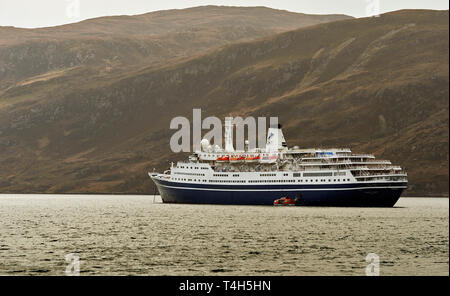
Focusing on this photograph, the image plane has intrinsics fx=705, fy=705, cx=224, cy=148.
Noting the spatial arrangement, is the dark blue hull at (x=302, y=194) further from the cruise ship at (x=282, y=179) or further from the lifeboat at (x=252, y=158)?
the lifeboat at (x=252, y=158)

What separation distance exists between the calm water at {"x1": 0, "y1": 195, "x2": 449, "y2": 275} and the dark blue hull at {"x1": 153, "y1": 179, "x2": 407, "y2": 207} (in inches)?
1202

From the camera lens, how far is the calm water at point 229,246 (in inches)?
2243

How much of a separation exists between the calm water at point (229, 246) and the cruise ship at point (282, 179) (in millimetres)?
31222

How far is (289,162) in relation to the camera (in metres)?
159

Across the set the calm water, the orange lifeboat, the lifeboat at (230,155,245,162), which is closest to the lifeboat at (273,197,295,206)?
the lifeboat at (230,155,245,162)

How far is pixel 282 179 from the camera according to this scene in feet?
499

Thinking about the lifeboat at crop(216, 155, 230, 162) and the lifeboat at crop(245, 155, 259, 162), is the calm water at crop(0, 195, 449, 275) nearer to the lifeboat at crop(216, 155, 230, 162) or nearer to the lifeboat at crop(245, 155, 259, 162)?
the lifeboat at crop(216, 155, 230, 162)

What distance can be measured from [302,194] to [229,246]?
7865 cm

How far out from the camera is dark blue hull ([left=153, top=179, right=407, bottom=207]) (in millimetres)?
145875
